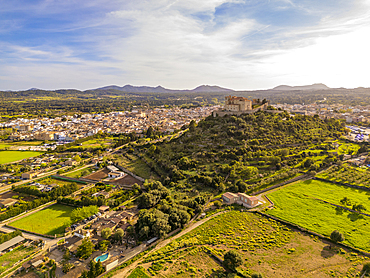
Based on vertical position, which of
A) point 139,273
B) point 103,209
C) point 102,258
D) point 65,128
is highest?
point 65,128

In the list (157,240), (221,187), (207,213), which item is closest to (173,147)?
(221,187)

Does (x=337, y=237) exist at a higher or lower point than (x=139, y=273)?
higher

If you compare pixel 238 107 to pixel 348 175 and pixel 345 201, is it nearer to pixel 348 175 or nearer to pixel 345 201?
pixel 348 175

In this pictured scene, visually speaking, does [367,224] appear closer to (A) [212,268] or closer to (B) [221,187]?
(B) [221,187]

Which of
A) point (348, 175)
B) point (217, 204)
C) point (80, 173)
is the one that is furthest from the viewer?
point (80, 173)

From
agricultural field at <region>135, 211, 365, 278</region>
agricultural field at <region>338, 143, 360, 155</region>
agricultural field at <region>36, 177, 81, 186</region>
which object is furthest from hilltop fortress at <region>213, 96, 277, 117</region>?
agricultural field at <region>36, 177, 81, 186</region>

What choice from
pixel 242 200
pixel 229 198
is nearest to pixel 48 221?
pixel 229 198

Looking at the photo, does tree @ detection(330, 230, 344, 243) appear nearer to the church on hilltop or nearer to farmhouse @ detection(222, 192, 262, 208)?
farmhouse @ detection(222, 192, 262, 208)
